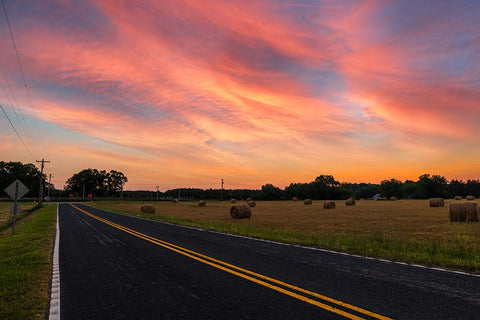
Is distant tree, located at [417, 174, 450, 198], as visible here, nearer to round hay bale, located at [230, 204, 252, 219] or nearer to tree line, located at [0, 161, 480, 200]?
tree line, located at [0, 161, 480, 200]

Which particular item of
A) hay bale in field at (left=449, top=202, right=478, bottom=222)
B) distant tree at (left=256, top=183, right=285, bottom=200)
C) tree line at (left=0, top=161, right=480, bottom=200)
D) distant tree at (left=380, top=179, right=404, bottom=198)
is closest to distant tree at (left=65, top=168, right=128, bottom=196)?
tree line at (left=0, top=161, right=480, bottom=200)

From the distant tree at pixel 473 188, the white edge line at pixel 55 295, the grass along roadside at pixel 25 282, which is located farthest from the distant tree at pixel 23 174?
the distant tree at pixel 473 188

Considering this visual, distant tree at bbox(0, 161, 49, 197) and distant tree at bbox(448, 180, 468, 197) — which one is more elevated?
distant tree at bbox(0, 161, 49, 197)

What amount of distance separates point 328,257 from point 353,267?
138 cm

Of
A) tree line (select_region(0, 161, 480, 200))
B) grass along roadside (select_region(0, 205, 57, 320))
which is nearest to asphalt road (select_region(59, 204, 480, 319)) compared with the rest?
grass along roadside (select_region(0, 205, 57, 320))

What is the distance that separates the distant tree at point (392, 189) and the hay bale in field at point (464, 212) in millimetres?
134601

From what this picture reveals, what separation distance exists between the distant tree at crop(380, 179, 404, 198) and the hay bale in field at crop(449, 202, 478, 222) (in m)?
135

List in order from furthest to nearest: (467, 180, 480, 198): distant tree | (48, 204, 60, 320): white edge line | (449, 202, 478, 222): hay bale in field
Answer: (467, 180, 480, 198): distant tree < (449, 202, 478, 222): hay bale in field < (48, 204, 60, 320): white edge line

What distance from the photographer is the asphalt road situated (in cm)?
493

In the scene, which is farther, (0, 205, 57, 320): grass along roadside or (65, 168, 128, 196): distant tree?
(65, 168, 128, 196): distant tree

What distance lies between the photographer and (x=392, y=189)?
474ft

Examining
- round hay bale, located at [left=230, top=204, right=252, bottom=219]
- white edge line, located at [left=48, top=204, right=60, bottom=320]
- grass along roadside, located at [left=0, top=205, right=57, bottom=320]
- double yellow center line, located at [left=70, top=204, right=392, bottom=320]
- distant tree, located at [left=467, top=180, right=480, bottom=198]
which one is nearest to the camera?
double yellow center line, located at [left=70, top=204, right=392, bottom=320]

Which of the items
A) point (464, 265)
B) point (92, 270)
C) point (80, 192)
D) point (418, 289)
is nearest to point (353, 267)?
point (418, 289)

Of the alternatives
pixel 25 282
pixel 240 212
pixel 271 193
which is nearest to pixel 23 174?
pixel 271 193
